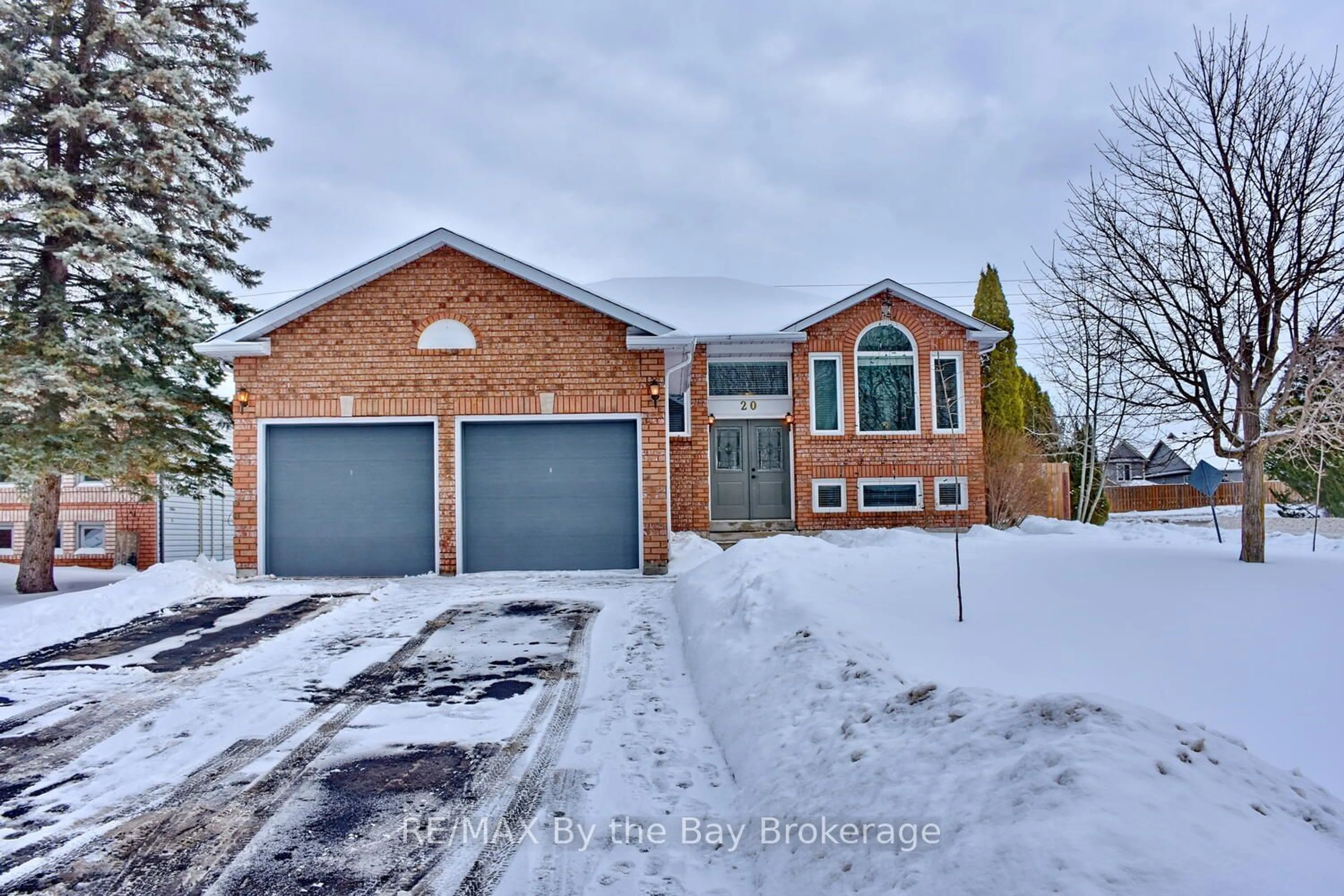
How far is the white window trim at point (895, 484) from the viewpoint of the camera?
14562 mm

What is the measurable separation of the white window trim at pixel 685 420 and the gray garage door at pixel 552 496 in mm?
4345

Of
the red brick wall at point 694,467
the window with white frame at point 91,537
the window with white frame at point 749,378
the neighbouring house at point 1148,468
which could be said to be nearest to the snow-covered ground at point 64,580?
the window with white frame at point 91,537

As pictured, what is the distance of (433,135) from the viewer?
74.5 ft

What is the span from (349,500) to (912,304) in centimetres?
1129

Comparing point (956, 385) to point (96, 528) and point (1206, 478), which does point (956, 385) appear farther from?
point (96, 528)

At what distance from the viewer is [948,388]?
14391 millimetres

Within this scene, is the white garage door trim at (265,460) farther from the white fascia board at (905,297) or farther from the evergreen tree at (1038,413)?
the evergreen tree at (1038,413)

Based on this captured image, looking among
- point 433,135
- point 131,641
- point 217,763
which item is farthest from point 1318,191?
point 433,135

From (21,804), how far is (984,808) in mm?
4116

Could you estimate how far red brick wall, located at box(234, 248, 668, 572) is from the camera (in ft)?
32.9

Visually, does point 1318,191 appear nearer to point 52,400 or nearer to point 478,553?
point 478,553

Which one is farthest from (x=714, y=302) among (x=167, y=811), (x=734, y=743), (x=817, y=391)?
(x=167, y=811)

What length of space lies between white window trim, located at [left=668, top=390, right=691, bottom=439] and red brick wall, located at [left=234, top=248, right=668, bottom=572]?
14.4 ft

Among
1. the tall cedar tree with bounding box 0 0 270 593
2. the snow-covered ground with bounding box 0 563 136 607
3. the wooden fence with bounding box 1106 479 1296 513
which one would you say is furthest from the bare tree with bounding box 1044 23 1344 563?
the wooden fence with bounding box 1106 479 1296 513
